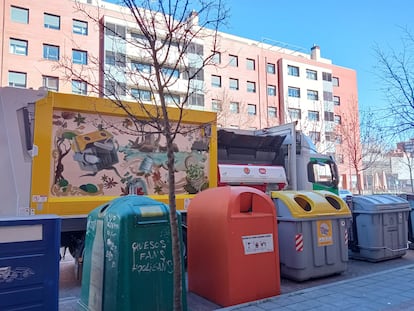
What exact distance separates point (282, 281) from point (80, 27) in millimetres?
34473

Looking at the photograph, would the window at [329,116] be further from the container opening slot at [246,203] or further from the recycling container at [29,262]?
the recycling container at [29,262]

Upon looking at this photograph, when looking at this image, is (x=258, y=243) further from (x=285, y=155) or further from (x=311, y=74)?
(x=311, y=74)

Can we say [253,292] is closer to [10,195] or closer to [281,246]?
[281,246]

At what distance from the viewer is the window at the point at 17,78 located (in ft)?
104

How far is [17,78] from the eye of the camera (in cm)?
3184

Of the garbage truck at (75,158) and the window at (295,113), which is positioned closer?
the garbage truck at (75,158)

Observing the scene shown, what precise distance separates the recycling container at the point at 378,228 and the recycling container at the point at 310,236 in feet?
4.55

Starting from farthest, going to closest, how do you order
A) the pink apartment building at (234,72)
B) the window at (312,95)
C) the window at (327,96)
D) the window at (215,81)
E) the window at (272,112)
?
the window at (327,96) < the window at (312,95) < the window at (272,112) < the window at (215,81) < the pink apartment building at (234,72)

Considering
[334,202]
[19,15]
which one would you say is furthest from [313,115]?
[334,202]

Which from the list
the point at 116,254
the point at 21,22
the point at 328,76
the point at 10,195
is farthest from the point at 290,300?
the point at 328,76

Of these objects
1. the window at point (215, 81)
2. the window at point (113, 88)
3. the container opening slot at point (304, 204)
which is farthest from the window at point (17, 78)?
the container opening slot at point (304, 204)

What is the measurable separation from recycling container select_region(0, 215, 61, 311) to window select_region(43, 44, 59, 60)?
33371 millimetres

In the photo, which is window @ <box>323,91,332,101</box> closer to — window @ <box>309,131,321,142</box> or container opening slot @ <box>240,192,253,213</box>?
window @ <box>309,131,321,142</box>

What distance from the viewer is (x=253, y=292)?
524 cm
